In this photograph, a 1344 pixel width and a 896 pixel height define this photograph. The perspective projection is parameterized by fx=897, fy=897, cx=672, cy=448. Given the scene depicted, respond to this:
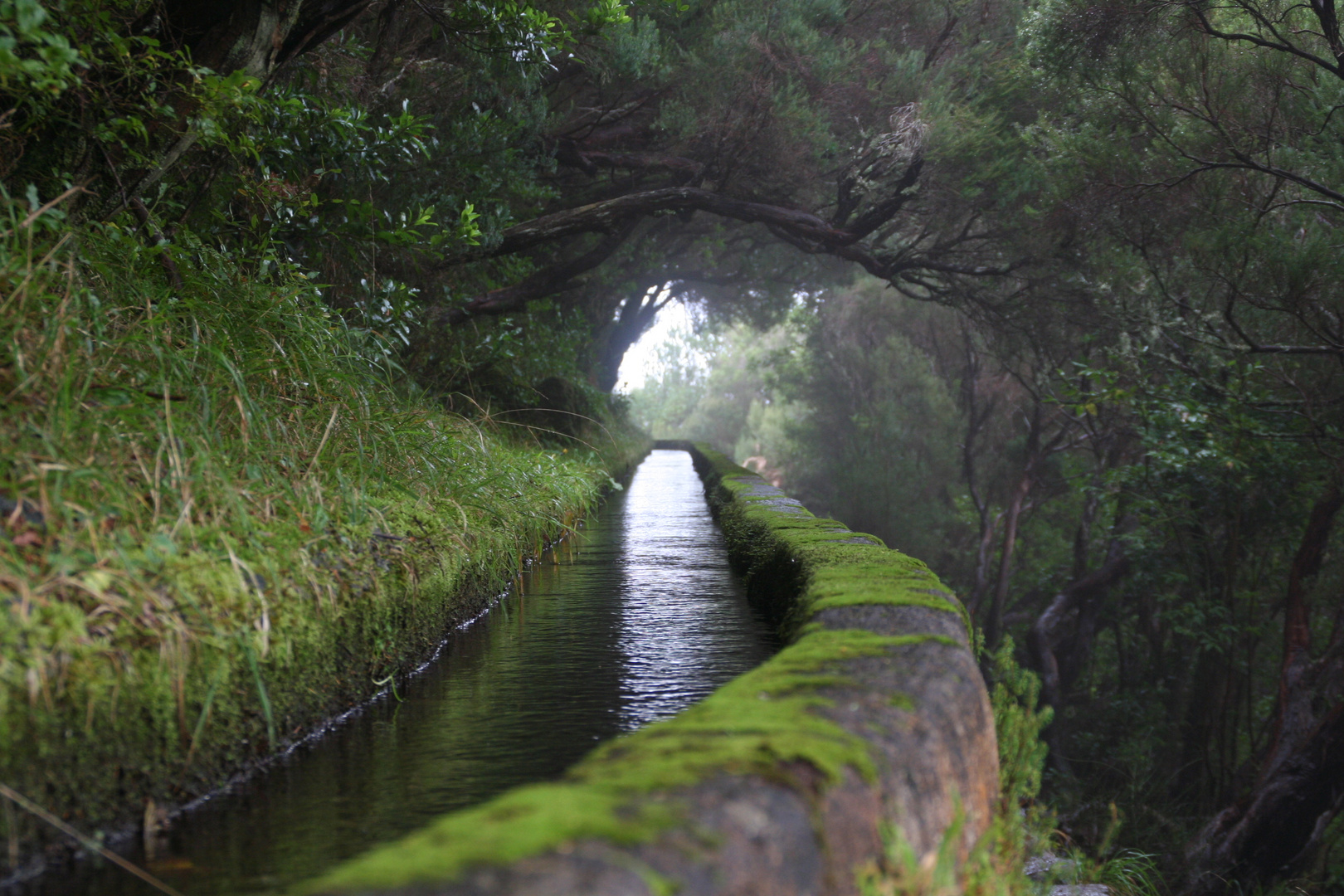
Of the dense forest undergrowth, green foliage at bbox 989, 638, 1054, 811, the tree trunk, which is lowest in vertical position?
the tree trunk

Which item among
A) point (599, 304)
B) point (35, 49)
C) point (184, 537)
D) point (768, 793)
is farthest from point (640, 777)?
point (599, 304)

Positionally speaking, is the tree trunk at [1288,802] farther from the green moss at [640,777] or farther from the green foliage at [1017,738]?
the green moss at [640,777]

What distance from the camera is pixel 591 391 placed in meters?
12.2

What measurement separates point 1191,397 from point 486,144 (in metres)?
6.96

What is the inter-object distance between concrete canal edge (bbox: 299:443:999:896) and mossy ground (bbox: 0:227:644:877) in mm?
608

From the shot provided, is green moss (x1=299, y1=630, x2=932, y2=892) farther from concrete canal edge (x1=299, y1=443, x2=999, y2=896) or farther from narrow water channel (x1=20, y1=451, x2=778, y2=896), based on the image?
narrow water channel (x1=20, y1=451, x2=778, y2=896)

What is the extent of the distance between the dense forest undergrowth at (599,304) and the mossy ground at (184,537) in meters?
0.01

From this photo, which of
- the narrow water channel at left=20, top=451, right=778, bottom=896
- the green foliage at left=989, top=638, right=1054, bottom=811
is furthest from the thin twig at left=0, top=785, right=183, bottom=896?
the green foliage at left=989, top=638, right=1054, bottom=811

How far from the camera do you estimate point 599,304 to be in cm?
1684

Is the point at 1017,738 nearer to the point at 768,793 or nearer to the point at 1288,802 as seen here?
the point at 768,793

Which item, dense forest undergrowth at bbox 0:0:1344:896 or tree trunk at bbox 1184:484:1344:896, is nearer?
dense forest undergrowth at bbox 0:0:1344:896

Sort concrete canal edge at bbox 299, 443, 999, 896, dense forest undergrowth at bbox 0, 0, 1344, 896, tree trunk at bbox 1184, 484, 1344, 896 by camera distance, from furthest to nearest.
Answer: tree trunk at bbox 1184, 484, 1344, 896
dense forest undergrowth at bbox 0, 0, 1344, 896
concrete canal edge at bbox 299, 443, 999, 896

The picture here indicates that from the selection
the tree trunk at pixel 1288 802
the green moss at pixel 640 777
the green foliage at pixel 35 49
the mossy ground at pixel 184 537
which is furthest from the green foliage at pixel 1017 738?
the tree trunk at pixel 1288 802

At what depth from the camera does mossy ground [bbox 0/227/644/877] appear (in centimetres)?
155
